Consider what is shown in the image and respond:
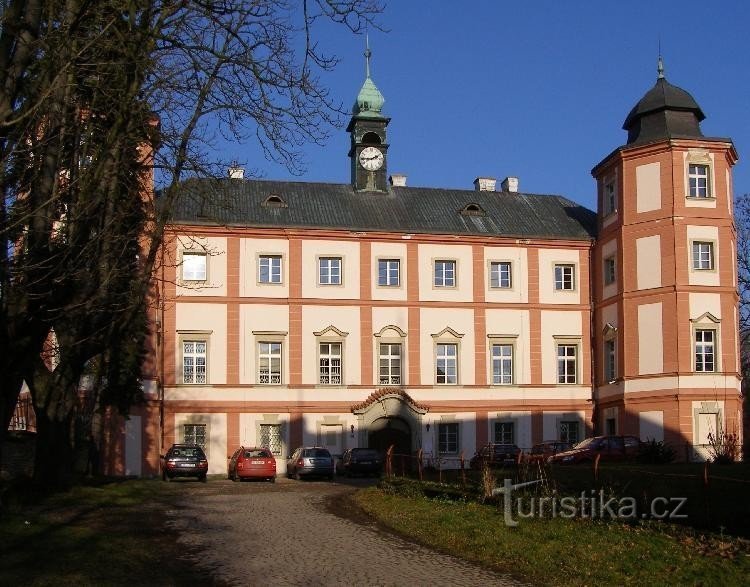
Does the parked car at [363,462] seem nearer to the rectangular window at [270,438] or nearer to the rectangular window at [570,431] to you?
the rectangular window at [270,438]

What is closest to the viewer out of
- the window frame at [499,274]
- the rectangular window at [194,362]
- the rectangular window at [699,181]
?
the rectangular window at [699,181]

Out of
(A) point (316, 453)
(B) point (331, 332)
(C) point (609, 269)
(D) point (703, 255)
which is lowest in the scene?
(A) point (316, 453)

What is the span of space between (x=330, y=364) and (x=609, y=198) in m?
14.5

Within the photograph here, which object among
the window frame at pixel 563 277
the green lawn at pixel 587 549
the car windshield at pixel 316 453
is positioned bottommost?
the car windshield at pixel 316 453

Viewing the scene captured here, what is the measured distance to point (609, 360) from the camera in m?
47.2

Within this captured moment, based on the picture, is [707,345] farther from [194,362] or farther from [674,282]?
[194,362]

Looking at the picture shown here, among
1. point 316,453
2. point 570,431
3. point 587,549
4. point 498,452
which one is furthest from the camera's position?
point 570,431

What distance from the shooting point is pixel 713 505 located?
18.2m

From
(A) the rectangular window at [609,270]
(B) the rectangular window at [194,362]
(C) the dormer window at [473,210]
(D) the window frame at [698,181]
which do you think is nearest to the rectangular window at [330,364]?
(B) the rectangular window at [194,362]

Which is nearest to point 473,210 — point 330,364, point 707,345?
point 330,364

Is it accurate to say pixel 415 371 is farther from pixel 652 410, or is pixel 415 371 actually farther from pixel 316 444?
pixel 652 410

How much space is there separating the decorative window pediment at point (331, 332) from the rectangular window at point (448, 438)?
232 inches

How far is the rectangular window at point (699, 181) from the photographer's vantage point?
1752 inches

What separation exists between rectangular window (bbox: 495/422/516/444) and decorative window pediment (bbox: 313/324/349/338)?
7993 millimetres
